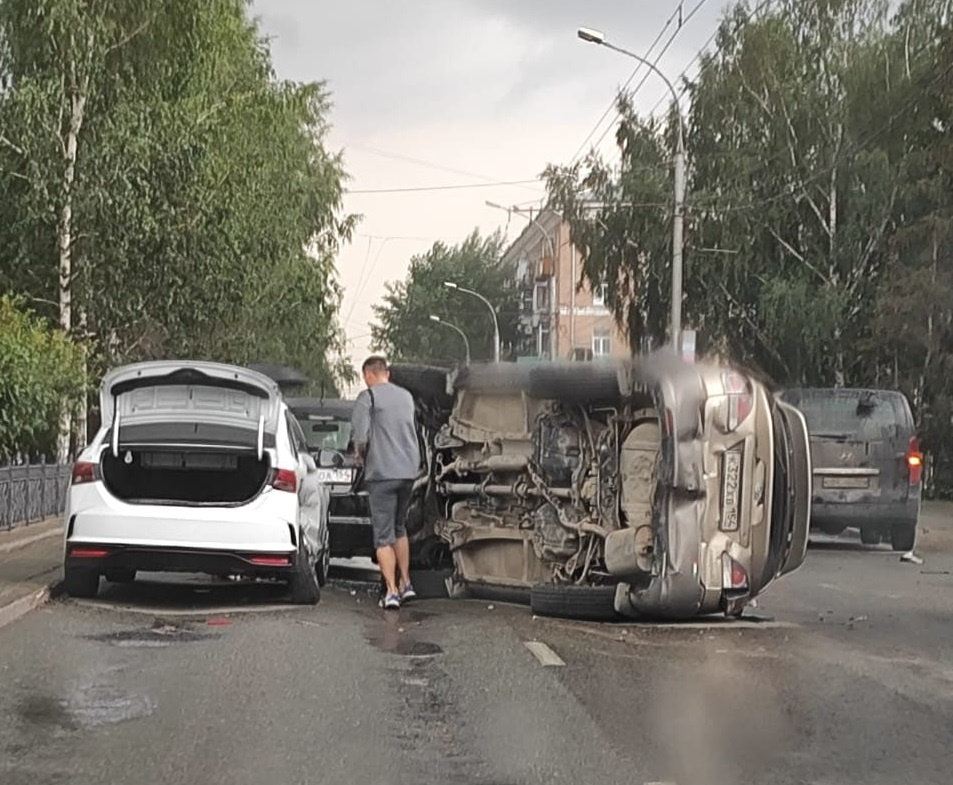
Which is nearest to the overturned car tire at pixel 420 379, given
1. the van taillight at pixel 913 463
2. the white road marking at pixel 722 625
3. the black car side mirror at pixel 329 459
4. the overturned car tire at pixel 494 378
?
the overturned car tire at pixel 494 378

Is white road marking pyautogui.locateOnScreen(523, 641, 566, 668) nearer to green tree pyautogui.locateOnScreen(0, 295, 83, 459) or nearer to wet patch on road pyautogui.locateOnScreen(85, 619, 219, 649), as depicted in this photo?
wet patch on road pyautogui.locateOnScreen(85, 619, 219, 649)

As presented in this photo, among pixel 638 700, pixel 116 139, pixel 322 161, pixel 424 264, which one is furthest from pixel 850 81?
pixel 424 264

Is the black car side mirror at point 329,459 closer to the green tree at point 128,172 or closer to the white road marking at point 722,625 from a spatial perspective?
the white road marking at point 722,625

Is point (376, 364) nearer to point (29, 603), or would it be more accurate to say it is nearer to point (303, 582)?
point (303, 582)

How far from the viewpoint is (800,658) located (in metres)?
9.88

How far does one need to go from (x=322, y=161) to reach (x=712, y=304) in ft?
37.7

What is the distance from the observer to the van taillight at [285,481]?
11.8 m

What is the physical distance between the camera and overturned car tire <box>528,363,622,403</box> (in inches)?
447

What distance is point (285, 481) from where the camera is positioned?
38.6 ft

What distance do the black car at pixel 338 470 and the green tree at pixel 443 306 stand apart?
69.6m

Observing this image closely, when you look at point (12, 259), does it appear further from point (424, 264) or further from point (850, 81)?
point (424, 264)

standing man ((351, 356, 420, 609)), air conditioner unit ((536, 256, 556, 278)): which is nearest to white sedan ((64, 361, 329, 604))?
standing man ((351, 356, 420, 609))

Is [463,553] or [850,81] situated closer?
[463,553]

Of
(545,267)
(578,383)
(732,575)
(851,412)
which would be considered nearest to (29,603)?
(578,383)
